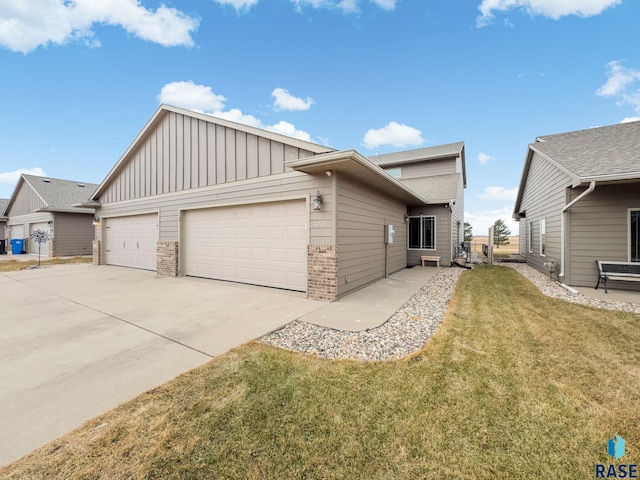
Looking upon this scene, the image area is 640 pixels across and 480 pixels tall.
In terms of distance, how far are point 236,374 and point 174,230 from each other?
25.8 feet

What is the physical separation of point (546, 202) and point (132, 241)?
1654 centimetres

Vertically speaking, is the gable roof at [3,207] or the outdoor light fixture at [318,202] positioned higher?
the gable roof at [3,207]

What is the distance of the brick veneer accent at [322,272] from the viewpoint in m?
5.63

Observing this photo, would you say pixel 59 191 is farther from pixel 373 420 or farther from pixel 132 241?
pixel 373 420

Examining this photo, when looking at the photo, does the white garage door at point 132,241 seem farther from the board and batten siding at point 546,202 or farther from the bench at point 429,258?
the board and batten siding at point 546,202

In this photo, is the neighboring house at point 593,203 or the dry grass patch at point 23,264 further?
the dry grass patch at point 23,264

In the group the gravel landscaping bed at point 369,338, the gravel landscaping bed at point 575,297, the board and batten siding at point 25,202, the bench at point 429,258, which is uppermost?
the board and batten siding at point 25,202

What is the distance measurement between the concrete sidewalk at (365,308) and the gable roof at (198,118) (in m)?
3.40

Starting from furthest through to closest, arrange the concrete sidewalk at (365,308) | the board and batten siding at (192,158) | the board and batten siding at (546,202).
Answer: the board and batten siding at (546,202)
the board and batten siding at (192,158)
the concrete sidewalk at (365,308)

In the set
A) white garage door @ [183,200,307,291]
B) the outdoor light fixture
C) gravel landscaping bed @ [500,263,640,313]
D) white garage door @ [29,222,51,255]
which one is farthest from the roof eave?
white garage door @ [29,222,51,255]

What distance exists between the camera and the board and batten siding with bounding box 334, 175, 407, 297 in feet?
19.5

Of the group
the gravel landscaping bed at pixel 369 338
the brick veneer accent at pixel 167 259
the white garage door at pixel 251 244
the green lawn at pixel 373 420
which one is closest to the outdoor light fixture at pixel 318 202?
the white garage door at pixel 251 244

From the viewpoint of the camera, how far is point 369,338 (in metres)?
3.65

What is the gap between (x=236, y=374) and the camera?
2670 millimetres
